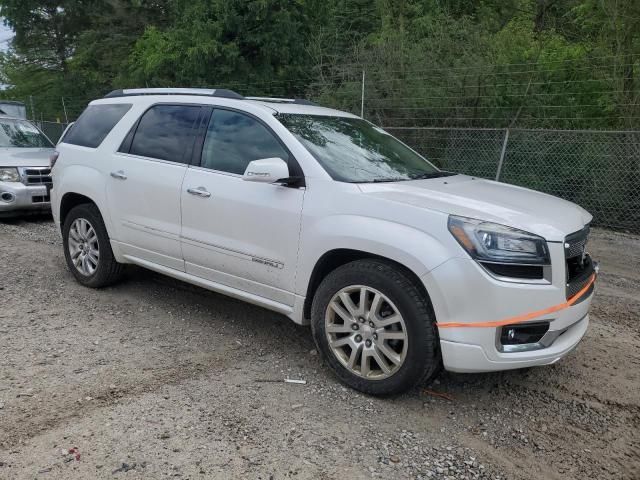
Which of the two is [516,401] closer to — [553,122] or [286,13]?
[553,122]

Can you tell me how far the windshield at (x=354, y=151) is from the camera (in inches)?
153

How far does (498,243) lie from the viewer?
3.12 m

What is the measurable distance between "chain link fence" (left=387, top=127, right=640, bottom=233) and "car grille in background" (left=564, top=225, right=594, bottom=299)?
5807 millimetres

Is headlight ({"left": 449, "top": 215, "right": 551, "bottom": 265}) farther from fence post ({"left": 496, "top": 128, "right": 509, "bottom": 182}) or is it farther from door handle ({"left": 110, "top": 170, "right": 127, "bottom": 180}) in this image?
fence post ({"left": 496, "top": 128, "right": 509, "bottom": 182})

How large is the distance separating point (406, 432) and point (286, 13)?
1389cm

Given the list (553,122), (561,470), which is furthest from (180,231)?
(553,122)

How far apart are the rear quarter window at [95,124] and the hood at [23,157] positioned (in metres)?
3.35

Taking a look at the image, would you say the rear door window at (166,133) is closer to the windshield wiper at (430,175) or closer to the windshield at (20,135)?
the windshield wiper at (430,175)

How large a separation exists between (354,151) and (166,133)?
1.66m

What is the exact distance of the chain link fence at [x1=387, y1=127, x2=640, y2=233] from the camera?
8641mm

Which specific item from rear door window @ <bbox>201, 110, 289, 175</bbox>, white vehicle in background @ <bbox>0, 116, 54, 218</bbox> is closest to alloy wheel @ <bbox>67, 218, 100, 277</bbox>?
rear door window @ <bbox>201, 110, 289, 175</bbox>

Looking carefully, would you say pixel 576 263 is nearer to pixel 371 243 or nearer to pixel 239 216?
pixel 371 243

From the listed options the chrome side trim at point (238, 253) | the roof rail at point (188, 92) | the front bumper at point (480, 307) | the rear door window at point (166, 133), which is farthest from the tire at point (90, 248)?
the front bumper at point (480, 307)

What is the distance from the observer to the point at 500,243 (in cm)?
312
